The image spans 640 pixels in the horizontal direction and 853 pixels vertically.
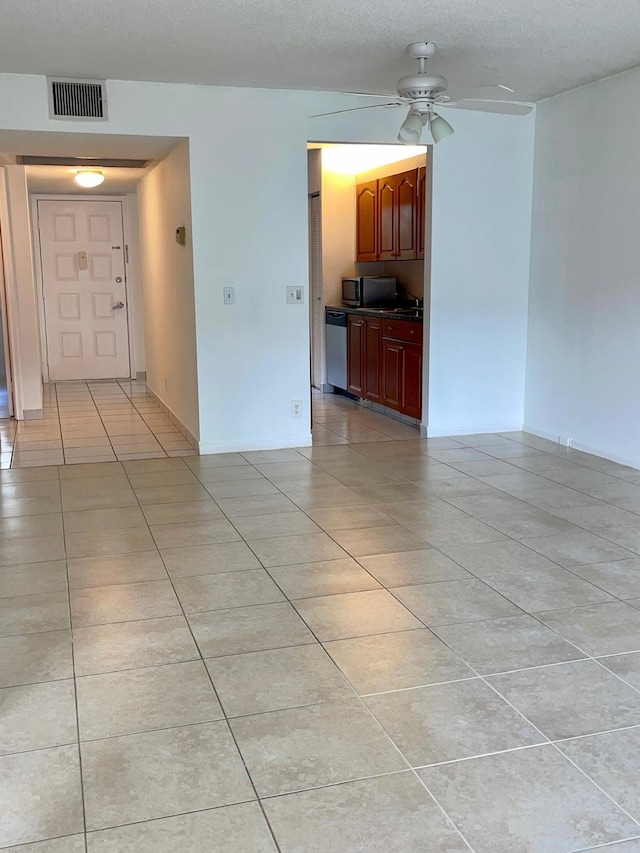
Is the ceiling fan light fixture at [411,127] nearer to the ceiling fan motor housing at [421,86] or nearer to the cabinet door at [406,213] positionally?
the ceiling fan motor housing at [421,86]

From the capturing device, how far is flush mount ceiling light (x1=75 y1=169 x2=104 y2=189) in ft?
24.3

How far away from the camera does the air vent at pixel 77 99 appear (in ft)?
15.5

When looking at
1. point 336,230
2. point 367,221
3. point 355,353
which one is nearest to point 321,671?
point 355,353

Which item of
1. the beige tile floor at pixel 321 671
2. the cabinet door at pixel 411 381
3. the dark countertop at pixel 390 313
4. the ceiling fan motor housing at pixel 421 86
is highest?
the ceiling fan motor housing at pixel 421 86

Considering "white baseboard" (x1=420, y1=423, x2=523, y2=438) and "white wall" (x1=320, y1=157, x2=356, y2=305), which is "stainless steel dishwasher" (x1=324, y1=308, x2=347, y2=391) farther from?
"white baseboard" (x1=420, y1=423, x2=523, y2=438)

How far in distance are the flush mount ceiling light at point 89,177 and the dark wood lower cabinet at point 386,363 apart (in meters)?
2.77

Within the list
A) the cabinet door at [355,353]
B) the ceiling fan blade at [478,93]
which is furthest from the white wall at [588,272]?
the cabinet door at [355,353]

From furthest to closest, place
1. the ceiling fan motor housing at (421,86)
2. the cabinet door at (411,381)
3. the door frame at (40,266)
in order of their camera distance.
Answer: the door frame at (40,266) < the cabinet door at (411,381) < the ceiling fan motor housing at (421,86)

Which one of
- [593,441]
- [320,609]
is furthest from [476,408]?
[320,609]

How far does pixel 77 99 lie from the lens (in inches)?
188

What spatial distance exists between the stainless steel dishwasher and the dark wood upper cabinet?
0.63 meters

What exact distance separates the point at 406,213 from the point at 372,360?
51.3 inches

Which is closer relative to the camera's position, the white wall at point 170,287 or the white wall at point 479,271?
the white wall at point 170,287

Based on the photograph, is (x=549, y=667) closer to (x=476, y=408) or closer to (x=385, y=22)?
(x=385, y=22)
